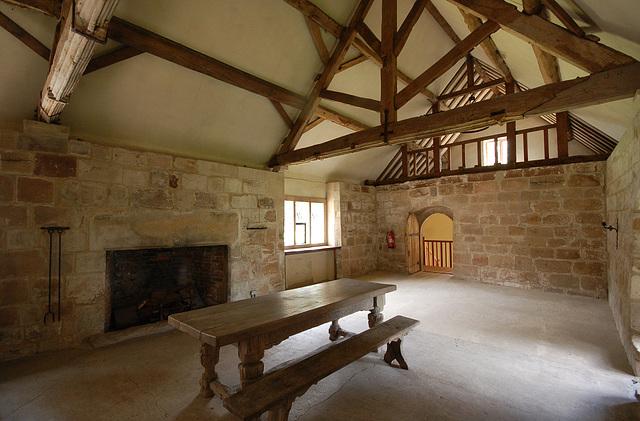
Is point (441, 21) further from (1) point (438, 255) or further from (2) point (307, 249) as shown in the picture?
(1) point (438, 255)

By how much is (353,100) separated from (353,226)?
361 centimetres

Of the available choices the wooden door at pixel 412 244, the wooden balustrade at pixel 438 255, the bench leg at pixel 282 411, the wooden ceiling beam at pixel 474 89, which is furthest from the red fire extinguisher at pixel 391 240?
the bench leg at pixel 282 411

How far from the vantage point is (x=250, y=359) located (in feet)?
6.53

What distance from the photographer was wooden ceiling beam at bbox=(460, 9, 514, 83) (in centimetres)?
411

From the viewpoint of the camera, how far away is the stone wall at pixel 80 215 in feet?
9.34

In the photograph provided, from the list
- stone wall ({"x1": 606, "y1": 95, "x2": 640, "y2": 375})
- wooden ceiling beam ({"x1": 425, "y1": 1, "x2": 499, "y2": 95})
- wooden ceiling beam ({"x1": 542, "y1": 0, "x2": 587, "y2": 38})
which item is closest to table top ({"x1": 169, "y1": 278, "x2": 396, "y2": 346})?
stone wall ({"x1": 606, "y1": 95, "x2": 640, "y2": 375})

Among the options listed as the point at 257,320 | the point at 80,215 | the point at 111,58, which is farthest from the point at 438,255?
the point at 111,58

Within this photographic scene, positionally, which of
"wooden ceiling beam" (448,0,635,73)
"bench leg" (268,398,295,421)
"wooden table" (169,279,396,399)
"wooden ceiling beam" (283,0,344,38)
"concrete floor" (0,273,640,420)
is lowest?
"concrete floor" (0,273,640,420)

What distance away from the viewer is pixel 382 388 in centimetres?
234

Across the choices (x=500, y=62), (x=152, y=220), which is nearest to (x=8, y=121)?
(x=152, y=220)

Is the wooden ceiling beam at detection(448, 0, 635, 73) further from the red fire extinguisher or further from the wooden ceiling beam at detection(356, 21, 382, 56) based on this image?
the red fire extinguisher

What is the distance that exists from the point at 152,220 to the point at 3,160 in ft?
4.61

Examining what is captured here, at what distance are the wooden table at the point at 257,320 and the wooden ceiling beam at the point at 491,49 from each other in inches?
153

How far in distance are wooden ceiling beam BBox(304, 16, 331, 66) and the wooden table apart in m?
3.23
